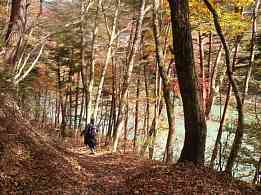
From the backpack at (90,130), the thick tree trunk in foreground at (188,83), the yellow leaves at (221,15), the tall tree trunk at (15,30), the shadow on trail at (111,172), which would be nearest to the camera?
the thick tree trunk in foreground at (188,83)

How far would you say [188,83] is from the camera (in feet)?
32.1

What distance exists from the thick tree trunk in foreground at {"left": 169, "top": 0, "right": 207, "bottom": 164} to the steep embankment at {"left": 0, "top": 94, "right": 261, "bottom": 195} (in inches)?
19.8

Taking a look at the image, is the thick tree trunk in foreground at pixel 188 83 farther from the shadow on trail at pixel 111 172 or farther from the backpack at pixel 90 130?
the backpack at pixel 90 130

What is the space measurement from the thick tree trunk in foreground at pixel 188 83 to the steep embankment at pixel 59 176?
50 centimetres

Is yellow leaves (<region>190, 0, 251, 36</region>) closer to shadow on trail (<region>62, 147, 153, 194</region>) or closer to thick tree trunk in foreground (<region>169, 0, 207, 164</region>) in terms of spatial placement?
shadow on trail (<region>62, 147, 153, 194</region>)

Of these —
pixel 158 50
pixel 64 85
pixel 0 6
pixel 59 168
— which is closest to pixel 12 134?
pixel 59 168

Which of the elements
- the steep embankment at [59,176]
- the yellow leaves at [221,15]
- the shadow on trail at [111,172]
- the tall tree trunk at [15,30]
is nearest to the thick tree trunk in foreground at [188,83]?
the steep embankment at [59,176]

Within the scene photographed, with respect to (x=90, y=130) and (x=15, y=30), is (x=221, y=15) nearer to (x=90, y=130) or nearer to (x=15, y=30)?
(x=15, y=30)

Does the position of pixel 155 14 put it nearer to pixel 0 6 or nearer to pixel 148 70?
pixel 0 6

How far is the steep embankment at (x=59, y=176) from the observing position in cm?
823

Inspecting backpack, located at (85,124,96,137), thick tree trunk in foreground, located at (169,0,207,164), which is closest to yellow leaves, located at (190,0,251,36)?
thick tree trunk in foreground, located at (169,0,207,164)

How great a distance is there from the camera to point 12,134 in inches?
381

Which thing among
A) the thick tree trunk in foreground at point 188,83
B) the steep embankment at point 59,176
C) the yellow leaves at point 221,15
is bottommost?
the steep embankment at point 59,176

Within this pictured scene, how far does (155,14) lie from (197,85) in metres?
6.12
